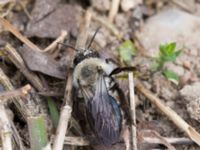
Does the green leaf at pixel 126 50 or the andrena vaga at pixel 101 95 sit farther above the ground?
the green leaf at pixel 126 50

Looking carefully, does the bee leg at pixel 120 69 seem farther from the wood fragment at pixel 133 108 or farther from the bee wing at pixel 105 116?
the bee wing at pixel 105 116

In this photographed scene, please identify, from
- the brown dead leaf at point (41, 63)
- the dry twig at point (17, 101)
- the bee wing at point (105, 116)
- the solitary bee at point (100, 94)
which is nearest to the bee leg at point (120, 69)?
the solitary bee at point (100, 94)

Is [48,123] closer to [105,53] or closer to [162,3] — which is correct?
[105,53]

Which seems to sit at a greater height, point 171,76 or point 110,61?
point 110,61

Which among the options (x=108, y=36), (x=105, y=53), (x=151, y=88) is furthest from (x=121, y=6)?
(x=151, y=88)

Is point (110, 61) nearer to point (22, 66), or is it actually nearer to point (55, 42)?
point (55, 42)

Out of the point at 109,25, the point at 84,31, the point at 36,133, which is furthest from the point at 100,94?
the point at 109,25

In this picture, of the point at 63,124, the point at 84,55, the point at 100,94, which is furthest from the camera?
the point at 84,55
